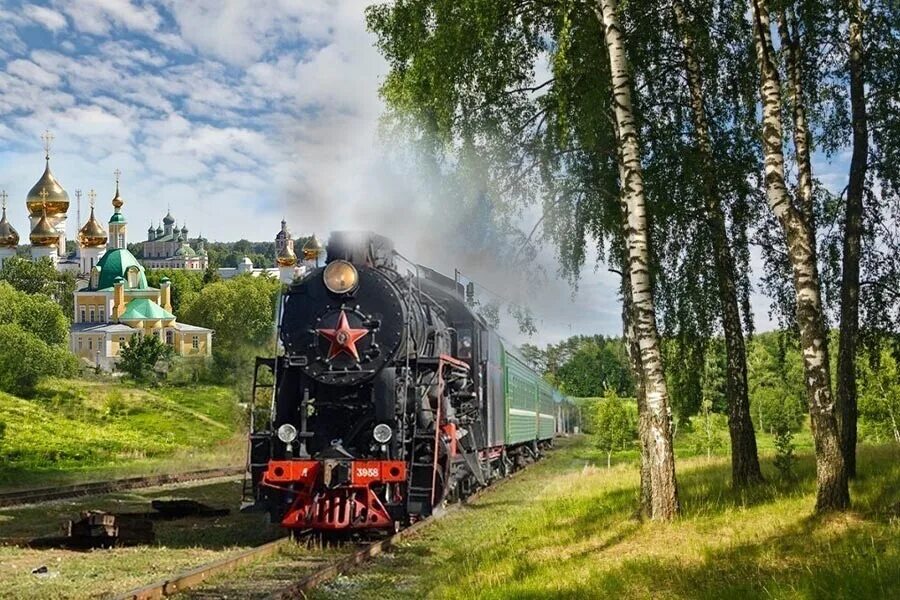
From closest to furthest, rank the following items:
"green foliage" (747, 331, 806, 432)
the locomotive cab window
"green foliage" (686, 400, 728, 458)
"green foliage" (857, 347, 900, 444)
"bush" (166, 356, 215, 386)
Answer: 1. the locomotive cab window
2. "green foliage" (857, 347, 900, 444)
3. "green foliage" (747, 331, 806, 432)
4. "green foliage" (686, 400, 728, 458)
5. "bush" (166, 356, 215, 386)

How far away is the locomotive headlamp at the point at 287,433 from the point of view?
12.0 m

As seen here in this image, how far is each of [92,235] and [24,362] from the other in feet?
185

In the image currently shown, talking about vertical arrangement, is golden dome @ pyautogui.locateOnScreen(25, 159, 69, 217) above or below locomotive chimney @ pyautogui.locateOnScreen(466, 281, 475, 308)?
above

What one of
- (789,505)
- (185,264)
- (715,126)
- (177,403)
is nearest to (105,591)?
(789,505)

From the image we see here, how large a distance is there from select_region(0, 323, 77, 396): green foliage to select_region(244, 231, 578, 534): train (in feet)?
144

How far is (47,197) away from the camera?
10350cm

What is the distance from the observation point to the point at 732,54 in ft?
44.8

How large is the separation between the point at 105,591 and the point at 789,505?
24.5ft

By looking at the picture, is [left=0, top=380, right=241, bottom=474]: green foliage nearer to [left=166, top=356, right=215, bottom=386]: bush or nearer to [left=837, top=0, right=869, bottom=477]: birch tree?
[left=166, top=356, right=215, bottom=386]: bush

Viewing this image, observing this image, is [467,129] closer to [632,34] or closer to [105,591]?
[632,34]

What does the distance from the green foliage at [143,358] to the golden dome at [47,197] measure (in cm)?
4481

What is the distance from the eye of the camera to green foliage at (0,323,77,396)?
51.4 m

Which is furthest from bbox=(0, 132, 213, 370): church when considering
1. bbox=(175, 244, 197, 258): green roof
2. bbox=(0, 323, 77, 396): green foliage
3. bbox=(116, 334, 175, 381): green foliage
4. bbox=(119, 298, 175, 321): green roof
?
bbox=(175, 244, 197, 258): green roof

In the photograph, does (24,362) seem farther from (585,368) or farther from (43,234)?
(43,234)
